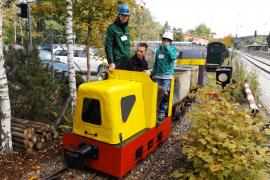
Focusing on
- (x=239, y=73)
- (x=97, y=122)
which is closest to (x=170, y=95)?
(x=97, y=122)

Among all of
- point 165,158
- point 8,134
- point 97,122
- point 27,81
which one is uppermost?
point 27,81

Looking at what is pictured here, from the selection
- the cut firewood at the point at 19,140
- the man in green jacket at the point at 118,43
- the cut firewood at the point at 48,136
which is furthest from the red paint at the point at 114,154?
the man in green jacket at the point at 118,43

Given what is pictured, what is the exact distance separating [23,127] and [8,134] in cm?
38

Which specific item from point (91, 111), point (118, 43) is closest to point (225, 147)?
point (91, 111)

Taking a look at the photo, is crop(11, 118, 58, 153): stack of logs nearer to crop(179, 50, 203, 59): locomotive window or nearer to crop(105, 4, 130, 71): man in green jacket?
crop(105, 4, 130, 71): man in green jacket

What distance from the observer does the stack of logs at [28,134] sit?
5.91 meters

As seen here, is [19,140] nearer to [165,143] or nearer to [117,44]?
[117,44]

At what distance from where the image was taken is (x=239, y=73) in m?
13.6

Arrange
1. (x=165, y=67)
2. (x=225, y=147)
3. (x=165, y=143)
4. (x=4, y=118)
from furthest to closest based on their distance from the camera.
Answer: (x=165, y=143)
(x=165, y=67)
(x=4, y=118)
(x=225, y=147)

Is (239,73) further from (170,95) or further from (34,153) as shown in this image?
(34,153)

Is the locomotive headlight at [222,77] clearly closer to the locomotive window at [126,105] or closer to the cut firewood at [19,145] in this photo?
the locomotive window at [126,105]

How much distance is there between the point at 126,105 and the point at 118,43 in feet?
5.33

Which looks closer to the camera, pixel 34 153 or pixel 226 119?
pixel 226 119

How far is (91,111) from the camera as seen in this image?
495 centimetres
